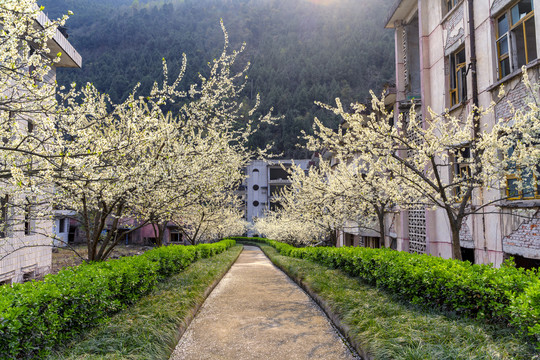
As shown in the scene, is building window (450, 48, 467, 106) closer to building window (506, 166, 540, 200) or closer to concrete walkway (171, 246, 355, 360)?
building window (506, 166, 540, 200)

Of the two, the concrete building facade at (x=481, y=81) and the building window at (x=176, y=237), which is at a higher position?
the concrete building facade at (x=481, y=81)

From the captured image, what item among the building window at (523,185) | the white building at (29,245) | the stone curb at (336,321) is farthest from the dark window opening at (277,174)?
the building window at (523,185)

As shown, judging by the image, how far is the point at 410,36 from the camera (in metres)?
20.4

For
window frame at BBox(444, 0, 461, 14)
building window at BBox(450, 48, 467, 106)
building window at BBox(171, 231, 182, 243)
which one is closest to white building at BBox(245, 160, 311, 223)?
building window at BBox(171, 231, 182, 243)

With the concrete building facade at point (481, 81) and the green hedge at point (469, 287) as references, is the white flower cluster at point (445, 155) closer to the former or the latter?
the concrete building facade at point (481, 81)

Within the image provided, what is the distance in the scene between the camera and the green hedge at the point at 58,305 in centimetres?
441

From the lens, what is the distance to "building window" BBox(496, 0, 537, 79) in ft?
34.6

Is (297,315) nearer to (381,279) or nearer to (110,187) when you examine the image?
(381,279)

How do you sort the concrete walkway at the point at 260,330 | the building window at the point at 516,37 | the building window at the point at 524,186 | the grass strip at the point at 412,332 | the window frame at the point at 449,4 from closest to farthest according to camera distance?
the grass strip at the point at 412,332
the concrete walkway at the point at 260,330
the building window at the point at 524,186
the building window at the point at 516,37
the window frame at the point at 449,4

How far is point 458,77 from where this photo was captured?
14.3 m

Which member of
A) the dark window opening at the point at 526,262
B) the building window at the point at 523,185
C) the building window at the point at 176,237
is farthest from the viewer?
the building window at the point at 176,237

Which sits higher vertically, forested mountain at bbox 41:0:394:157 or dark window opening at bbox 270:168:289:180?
forested mountain at bbox 41:0:394:157

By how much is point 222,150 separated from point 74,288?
20.0 ft

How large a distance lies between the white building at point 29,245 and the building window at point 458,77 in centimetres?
1474
